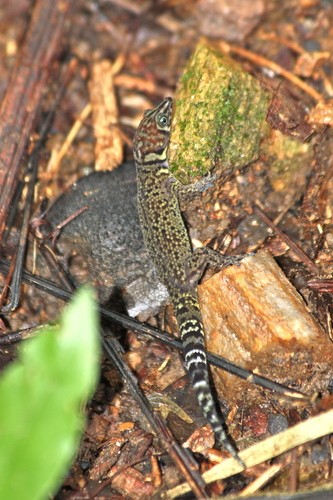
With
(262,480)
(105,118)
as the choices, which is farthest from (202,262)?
(105,118)

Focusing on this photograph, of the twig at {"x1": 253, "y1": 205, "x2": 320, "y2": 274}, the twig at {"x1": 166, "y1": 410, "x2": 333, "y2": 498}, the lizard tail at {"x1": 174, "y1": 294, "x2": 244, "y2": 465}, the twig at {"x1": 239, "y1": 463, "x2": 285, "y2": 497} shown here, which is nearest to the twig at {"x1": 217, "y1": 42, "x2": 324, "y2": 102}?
the twig at {"x1": 253, "y1": 205, "x2": 320, "y2": 274}

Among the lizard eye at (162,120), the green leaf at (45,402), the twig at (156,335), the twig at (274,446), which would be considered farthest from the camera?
the lizard eye at (162,120)

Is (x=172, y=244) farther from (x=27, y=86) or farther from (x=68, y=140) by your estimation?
(x=27, y=86)

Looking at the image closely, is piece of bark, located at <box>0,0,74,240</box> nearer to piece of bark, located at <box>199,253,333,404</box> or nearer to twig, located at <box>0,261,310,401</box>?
twig, located at <box>0,261,310,401</box>

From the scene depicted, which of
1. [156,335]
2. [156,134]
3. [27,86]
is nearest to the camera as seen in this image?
[156,335]

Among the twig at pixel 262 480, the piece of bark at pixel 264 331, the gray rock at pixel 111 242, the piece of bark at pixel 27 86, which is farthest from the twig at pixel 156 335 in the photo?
the piece of bark at pixel 27 86

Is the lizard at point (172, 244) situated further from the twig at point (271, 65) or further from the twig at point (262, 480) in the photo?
the twig at point (271, 65)

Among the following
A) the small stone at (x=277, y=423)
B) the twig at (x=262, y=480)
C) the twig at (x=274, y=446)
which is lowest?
the twig at (x=262, y=480)
